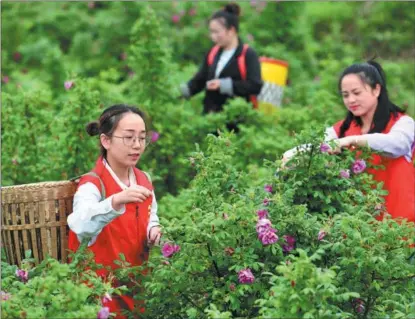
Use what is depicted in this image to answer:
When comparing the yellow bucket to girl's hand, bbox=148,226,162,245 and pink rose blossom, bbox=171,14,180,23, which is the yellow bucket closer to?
pink rose blossom, bbox=171,14,180,23

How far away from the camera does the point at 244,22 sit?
12.1 meters

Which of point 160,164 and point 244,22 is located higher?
point 244,22

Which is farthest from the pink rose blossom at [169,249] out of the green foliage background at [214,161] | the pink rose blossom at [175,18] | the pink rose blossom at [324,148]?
the pink rose blossom at [175,18]

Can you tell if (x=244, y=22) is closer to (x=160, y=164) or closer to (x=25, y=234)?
(x=160, y=164)

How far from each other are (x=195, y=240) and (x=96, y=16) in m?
8.77

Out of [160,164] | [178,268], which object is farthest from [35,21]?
[178,268]

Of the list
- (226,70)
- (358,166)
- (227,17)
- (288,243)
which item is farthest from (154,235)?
(227,17)

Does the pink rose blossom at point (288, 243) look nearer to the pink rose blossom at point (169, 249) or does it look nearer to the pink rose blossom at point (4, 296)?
the pink rose blossom at point (169, 249)

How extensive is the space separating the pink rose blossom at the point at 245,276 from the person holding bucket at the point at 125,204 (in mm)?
635

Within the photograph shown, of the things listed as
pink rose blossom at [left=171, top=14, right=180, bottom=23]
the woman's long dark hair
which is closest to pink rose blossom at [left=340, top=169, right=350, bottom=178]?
the woman's long dark hair

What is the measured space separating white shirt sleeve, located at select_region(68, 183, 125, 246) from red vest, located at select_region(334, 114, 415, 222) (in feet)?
Answer: 5.25

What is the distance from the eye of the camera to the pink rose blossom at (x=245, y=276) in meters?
4.16

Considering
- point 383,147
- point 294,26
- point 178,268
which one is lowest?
point 178,268

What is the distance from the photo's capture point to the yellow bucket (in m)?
8.82
